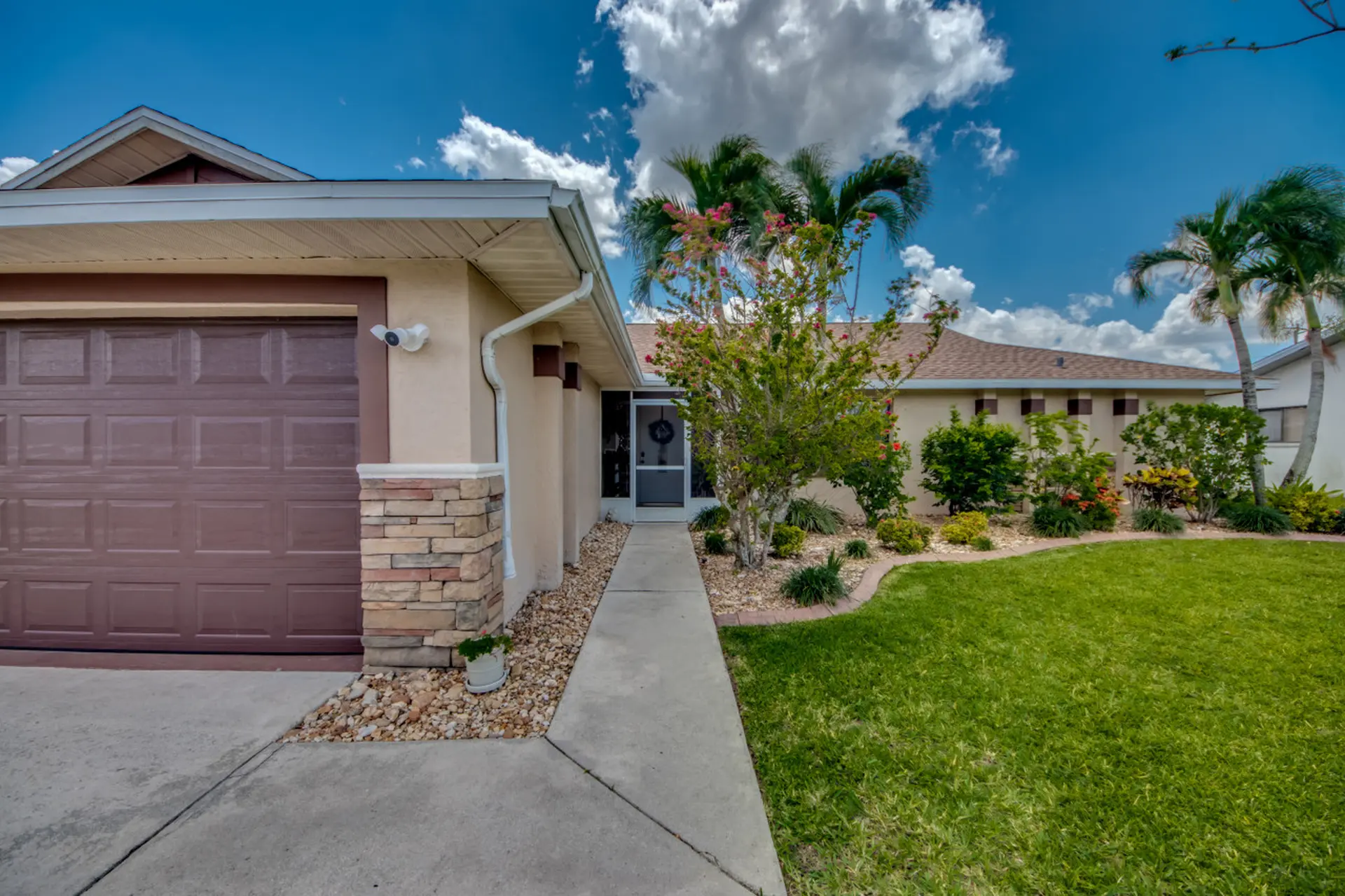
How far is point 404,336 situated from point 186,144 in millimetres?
2421

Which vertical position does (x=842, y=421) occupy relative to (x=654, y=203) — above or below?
below

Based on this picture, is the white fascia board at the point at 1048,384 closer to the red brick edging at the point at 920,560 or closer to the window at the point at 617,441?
the red brick edging at the point at 920,560

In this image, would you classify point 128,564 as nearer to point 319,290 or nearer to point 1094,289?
point 319,290

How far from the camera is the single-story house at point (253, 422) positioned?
3197mm

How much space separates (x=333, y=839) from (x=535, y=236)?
2952mm

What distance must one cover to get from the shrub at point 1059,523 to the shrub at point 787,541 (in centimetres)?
385

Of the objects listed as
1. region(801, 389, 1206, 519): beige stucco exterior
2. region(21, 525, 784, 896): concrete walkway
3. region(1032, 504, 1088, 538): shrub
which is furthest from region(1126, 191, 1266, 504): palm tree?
region(21, 525, 784, 896): concrete walkway

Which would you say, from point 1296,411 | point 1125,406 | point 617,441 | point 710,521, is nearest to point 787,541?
point 710,521

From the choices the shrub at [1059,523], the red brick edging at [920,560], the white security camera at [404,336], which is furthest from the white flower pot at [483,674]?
the shrub at [1059,523]

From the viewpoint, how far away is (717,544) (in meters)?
6.93

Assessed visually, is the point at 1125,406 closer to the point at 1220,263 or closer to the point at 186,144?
the point at 1220,263

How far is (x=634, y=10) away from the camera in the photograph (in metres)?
7.29

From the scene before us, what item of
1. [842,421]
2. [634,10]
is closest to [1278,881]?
[842,421]

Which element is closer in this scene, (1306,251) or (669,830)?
(669,830)
